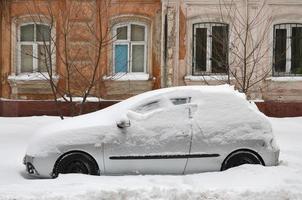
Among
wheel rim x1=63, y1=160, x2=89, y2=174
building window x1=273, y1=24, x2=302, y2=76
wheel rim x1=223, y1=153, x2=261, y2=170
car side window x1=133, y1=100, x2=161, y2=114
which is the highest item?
building window x1=273, y1=24, x2=302, y2=76

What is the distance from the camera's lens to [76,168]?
825 cm

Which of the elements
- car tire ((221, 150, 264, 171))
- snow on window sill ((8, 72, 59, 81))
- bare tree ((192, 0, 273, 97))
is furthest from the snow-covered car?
snow on window sill ((8, 72, 59, 81))

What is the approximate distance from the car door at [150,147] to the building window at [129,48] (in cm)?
814

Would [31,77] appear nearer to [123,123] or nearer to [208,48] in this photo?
Result: [208,48]

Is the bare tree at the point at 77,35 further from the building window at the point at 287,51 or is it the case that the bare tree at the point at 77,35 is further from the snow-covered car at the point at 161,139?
the snow-covered car at the point at 161,139

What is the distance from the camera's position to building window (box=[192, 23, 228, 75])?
16297 millimetres

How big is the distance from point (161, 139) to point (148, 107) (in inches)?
25.5

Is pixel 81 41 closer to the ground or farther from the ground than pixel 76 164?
farther from the ground

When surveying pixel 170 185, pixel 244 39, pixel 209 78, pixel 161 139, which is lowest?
pixel 170 185

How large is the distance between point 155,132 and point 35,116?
8078 mm

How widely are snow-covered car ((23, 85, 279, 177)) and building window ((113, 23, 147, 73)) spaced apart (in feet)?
25.6

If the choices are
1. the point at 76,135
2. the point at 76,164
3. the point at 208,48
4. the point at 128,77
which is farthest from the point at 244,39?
the point at 76,164

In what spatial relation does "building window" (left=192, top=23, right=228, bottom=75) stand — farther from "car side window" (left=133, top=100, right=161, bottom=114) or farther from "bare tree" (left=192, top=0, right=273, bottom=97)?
"car side window" (left=133, top=100, right=161, bottom=114)

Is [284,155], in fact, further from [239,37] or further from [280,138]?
[239,37]
